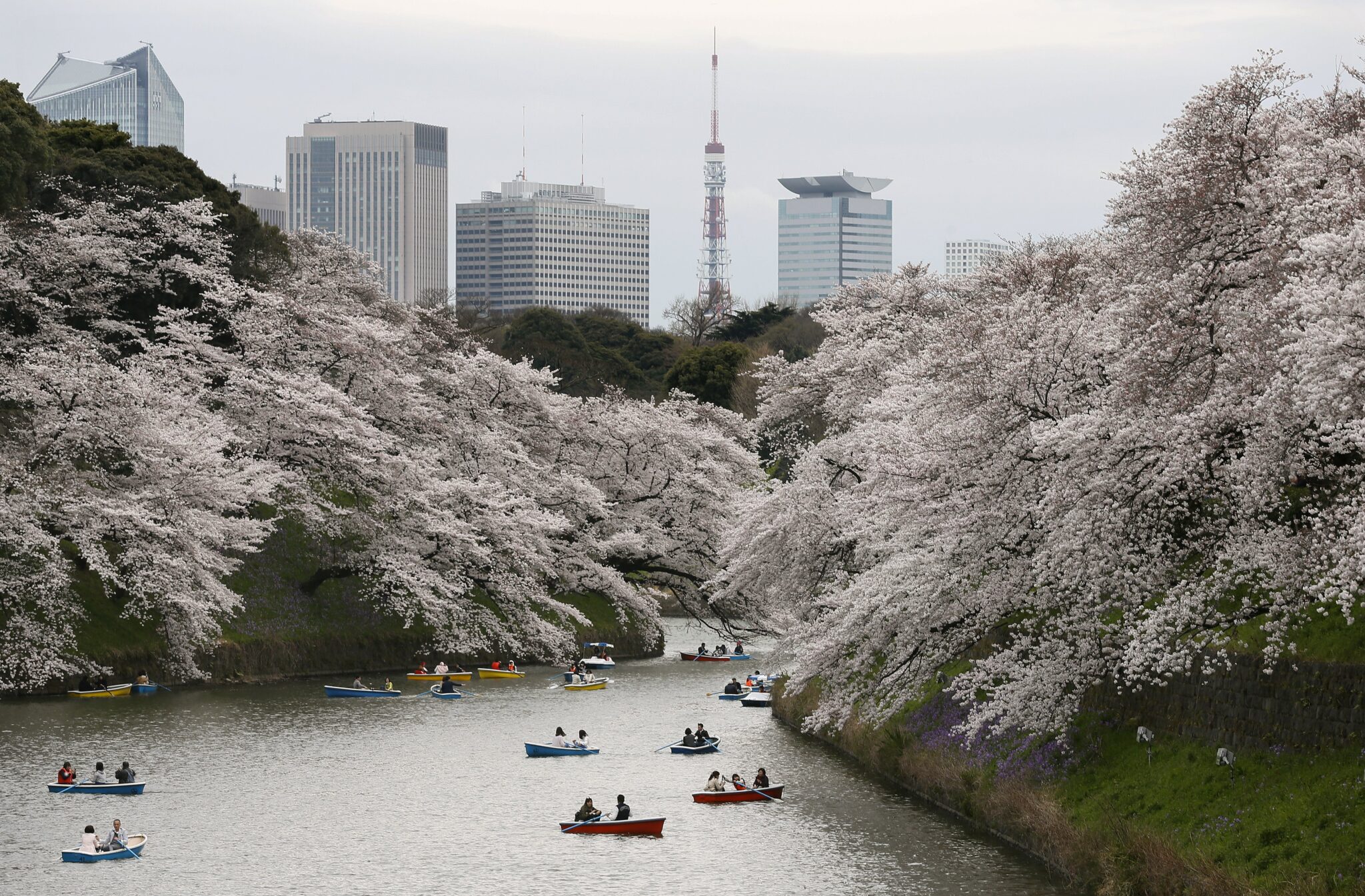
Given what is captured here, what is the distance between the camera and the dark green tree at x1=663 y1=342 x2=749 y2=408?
94062mm

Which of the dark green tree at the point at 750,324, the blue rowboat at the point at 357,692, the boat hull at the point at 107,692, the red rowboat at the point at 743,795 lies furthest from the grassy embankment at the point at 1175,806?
the dark green tree at the point at 750,324

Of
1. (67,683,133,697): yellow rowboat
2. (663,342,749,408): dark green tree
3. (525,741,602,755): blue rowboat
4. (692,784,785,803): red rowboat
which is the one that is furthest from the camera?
(663,342,749,408): dark green tree

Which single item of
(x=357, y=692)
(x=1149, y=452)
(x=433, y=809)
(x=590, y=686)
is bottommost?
(x=433, y=809)

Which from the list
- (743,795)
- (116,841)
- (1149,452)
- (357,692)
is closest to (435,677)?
(357,692)

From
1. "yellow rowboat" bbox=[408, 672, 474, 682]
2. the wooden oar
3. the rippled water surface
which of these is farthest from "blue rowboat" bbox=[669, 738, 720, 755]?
"yellow rowboat" bbox=[408, 672, 474, 682]

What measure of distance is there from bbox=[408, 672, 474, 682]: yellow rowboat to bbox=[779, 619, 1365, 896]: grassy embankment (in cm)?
2565

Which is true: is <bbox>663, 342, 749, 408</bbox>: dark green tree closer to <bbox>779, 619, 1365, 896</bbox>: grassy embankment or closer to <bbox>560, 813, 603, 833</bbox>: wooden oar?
<bbox>779, 619, 1365, 896</bbox>: grassy embankment

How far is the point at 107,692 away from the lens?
4403 centimetres

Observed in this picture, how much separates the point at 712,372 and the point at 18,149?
48372 millimetres

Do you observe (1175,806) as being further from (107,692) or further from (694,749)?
(107,692)

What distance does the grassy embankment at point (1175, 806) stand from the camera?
18719 mm

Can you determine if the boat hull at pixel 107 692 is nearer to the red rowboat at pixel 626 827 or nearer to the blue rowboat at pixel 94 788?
the blue rowboat at pixel 94 788

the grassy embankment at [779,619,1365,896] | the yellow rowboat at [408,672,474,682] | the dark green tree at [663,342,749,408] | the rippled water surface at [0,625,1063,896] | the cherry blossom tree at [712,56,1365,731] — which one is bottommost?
the rippled water surface at [0,625,1063,896]

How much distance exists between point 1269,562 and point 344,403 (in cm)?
4032
